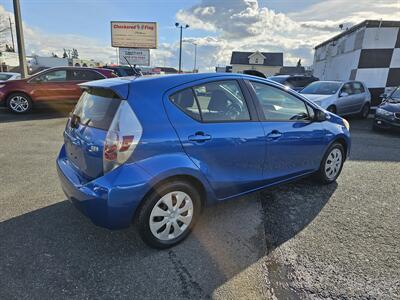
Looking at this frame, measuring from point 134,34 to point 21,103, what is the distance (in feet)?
58.4

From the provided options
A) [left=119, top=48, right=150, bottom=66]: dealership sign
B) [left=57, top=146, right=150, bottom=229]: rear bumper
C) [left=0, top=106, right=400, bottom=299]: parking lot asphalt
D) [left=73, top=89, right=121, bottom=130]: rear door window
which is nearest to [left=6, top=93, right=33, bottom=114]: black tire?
[left=0, top=106, right=400, bottom=299]: parking lot asphalt

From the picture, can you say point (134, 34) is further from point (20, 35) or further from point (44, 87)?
point (44, 87)

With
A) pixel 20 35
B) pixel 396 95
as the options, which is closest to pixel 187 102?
pixel 396 95

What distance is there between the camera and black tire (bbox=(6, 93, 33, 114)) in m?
9.12

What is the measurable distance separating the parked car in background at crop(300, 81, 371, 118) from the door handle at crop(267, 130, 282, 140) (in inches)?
237

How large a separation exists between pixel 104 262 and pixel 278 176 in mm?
2109

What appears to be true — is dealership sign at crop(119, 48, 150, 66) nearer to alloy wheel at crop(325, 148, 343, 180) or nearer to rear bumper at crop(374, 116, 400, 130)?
rear bumper at crop(374, 116, 400, 130)

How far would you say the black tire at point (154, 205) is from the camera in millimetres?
2457

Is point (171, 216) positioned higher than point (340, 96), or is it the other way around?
point (340, 96)

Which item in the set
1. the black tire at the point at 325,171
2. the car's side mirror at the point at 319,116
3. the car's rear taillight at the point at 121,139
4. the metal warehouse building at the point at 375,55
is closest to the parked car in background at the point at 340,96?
the metal warehouse building at the point at 375,55

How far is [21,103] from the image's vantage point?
30.4ft

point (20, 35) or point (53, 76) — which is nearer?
point (53, 76)

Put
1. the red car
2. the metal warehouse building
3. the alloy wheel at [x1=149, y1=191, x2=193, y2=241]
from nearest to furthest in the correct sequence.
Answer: the alloy wheel at [x1=149, y1=191, x2=193, y2=241]
the red car
the metal warehouse building

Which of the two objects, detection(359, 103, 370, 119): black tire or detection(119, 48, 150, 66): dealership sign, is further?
detection(119, 48, 150, 66): dealership sign
